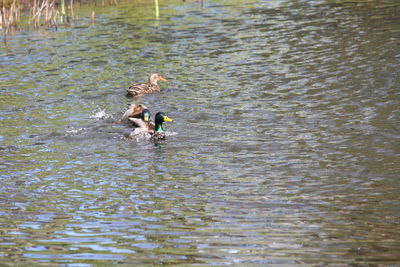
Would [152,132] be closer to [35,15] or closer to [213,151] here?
[213,151]

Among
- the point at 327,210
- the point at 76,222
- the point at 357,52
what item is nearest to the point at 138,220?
the point at 76,222

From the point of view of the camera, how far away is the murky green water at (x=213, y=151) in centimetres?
912

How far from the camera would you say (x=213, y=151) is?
13.9m

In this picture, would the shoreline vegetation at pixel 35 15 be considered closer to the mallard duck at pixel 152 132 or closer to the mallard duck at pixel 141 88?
the mallard duck at pixel 141 88

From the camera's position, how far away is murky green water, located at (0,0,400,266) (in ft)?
29.9

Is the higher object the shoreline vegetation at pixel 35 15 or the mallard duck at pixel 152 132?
the shoreline vegetation at pixel 35 15

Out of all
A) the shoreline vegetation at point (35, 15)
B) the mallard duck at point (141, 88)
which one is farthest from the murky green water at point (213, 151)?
the shoreline vegetation at point (35, 15)

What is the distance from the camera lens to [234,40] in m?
26.6

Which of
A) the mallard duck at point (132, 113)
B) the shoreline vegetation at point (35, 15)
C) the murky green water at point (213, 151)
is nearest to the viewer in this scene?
the murky green water at point (213, 151)

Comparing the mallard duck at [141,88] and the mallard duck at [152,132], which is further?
the mallard duck at [141,88]

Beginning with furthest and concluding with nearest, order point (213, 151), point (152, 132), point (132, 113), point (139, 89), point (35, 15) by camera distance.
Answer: point (35, 15) < point (139, 89) < point (132, 113) < point (152, 132) < point (213, 151)

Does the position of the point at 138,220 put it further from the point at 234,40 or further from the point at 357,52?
the point at 234,40

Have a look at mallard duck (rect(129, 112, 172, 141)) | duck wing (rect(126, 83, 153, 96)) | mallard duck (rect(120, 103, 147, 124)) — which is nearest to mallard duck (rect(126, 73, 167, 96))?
duck wing (rect(126, 83, 153, 96))

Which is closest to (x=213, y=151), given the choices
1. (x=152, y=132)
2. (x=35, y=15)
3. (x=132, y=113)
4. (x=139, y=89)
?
(x=152, y=132)
